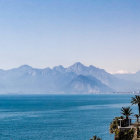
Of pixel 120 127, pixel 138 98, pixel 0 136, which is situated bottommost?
pixel 0 136

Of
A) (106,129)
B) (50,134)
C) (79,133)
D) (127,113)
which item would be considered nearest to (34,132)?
(50,134)

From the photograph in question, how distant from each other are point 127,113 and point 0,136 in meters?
49.7

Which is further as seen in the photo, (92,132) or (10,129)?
(10,129)

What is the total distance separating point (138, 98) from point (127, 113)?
4.08m

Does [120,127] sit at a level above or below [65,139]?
above

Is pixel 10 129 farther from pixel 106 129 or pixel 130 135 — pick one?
pixel 130 135

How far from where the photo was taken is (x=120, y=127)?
55312 millimetres

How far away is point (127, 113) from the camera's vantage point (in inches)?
2318

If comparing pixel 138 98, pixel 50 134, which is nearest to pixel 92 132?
pixel 50 134

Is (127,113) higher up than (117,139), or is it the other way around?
(127,113)

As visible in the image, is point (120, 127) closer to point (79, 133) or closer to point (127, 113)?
point (127, 113)

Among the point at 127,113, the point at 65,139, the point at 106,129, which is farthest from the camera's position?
the point at 106,129

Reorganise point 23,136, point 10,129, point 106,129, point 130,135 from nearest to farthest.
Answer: point 130,135 → point 23,136 → point 106,129 → point 10,129

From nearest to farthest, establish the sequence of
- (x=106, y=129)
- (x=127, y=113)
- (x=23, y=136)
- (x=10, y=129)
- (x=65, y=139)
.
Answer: (x=127, y=113), (x=65, y=139), (x=23, y=136), (x=106, y=129), (x=10, y=129)
